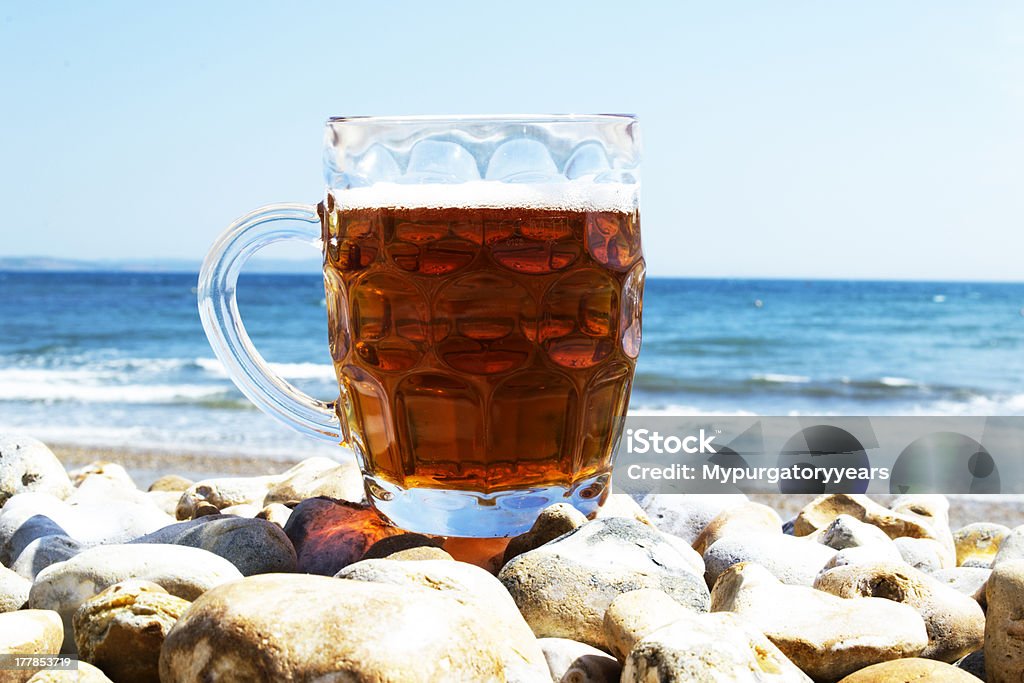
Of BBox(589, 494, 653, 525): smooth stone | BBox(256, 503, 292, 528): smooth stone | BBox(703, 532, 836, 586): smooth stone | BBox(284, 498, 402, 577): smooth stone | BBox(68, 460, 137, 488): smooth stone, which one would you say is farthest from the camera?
BBox(68, 460, 137, 488): smooth stone

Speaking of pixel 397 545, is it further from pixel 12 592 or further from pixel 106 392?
pixel 106 392

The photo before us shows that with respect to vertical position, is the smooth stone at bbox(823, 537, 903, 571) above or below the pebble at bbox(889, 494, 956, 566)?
above

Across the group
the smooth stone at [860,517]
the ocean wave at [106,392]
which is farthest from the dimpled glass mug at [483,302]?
the ocean wave at [106,392]

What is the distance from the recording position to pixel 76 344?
20.9 m

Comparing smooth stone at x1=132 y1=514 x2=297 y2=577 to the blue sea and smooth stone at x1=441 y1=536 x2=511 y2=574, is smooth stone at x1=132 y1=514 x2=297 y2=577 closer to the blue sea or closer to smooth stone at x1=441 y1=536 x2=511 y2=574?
smooth stone at x1=441 y1=536 x2=511 y2=574

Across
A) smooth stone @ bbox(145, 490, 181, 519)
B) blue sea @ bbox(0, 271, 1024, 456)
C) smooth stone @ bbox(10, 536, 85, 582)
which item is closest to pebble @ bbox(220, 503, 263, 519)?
smooth stone @ bbox(145, 490, 181, 519)

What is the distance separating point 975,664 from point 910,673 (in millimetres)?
275

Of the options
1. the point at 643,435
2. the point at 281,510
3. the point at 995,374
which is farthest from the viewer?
the point at 995,374

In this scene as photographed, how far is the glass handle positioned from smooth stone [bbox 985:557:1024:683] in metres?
1.23

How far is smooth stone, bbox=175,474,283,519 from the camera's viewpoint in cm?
245

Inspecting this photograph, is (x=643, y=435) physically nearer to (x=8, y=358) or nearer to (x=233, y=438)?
(x=233, y=438)

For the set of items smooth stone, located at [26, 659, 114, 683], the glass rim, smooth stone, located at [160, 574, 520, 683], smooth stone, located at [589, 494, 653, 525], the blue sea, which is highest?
the glass rim

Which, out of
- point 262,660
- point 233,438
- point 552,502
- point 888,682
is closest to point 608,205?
point 552,502

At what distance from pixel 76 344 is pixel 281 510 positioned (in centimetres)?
2058
